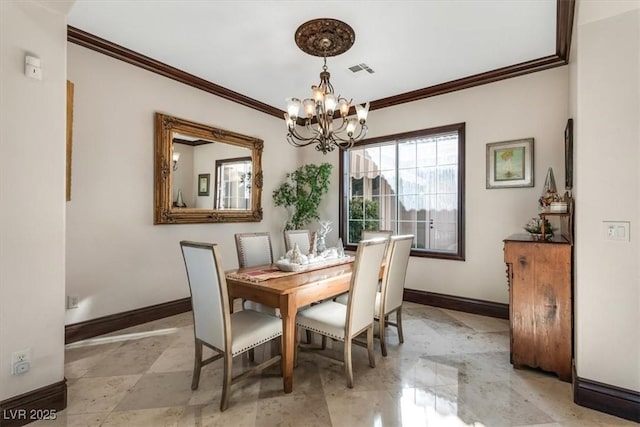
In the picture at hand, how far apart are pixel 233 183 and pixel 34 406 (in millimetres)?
2949

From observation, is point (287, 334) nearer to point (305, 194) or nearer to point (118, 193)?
point (118, 193)

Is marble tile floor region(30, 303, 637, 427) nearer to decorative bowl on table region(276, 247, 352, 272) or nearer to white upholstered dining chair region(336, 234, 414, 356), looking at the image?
white upholstered dining chair region(336, 234, 414, 356)

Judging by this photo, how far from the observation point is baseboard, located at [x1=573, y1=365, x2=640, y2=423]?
70.8 inches

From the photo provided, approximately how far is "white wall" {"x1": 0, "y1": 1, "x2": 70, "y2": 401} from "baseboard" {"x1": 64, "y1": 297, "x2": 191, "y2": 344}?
116 cm

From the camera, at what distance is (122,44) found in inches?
117

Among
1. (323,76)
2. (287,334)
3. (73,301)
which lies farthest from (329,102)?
(73,301)

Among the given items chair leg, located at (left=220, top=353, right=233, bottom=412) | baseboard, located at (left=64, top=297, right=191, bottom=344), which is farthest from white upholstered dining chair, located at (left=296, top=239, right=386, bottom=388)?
baseboard, located at (left=64, top=297, right=191, bottom=344)

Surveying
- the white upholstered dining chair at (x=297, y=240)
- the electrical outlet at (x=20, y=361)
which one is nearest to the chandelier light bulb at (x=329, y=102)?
the white upholstered dining chair at (x=297, y=240)

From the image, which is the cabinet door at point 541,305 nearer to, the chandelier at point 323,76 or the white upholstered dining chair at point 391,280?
the white upholstered dining chair at point 391,280

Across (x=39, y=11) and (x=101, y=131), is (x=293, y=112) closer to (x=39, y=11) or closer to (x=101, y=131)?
A: (x=39, y=11)

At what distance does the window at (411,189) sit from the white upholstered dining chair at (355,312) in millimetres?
2025

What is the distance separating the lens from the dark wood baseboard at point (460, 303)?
3.50 metres

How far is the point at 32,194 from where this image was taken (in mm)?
1783

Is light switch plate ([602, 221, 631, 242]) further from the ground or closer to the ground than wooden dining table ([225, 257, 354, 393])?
further from the ground
